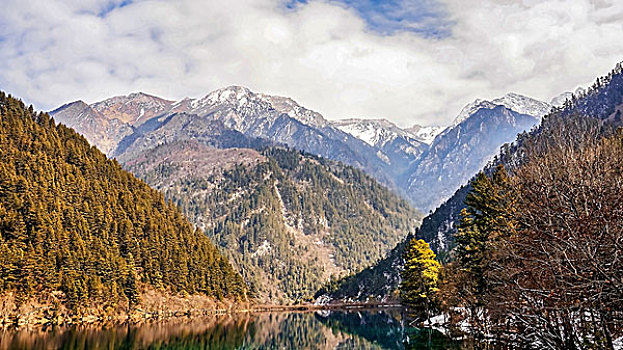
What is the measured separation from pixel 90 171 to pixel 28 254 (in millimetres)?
59604

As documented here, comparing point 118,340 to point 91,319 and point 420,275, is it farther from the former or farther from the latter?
point 420,275

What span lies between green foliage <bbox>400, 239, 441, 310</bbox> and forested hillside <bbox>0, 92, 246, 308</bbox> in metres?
68.8

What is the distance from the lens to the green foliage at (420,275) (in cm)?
8231

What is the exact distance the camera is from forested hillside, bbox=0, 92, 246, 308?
4166 inches

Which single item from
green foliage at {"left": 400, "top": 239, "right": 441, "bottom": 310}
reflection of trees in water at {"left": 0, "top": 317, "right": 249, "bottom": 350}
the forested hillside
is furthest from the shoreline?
green foliage at {"left": 400, "top": 239, "right": 441, "bottom": 310}

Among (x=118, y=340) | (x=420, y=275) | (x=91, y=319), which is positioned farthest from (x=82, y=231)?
(x=420, y=275)

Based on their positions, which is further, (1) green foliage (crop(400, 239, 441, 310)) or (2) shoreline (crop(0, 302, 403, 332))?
(2) shoreline (crop(0, 302, 403, 332))

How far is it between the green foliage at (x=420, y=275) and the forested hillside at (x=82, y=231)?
68.8 meters

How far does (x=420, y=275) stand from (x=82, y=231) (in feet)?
279

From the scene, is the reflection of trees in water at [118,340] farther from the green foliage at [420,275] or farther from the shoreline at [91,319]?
the green foliage at [420,275]

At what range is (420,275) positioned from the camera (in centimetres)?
8275

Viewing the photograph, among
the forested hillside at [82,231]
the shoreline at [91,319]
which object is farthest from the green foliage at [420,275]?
the forested hillside at [82,231]

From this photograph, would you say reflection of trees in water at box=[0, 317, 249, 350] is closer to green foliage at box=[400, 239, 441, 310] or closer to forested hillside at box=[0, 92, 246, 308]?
green foliage at box=[400, 239, 441, 310]

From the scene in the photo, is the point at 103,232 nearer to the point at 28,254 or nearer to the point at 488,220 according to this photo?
the point at 28,254
